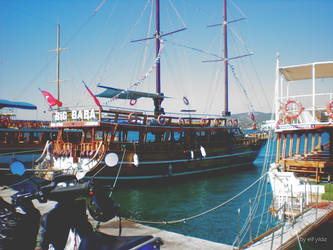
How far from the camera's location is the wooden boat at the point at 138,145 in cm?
1806

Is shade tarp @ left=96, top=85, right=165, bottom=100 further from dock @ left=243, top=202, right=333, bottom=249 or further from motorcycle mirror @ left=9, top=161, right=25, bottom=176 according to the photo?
motorcycle mirror @ left=9, top=161, right=25, bottom=176

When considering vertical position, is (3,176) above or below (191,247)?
below

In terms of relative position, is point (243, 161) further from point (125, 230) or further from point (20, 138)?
point (125, 230)

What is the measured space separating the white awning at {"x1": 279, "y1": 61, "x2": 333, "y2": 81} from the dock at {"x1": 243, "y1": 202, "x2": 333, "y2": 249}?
20.4ft

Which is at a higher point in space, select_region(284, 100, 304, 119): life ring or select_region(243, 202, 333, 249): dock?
select_region(284, 100, 304, 119): life ring

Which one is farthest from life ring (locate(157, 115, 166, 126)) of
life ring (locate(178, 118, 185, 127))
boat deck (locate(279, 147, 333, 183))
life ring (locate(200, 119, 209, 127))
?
boat deck (locate(279, 147, 333, 183))

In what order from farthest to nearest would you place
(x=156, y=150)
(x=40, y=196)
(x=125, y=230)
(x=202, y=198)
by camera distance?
(x=156, y=150) < (x=202, y=198) < (x=125, y=230) < (x=40, y=196)

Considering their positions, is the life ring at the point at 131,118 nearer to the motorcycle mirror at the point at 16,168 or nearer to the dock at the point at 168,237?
the dock at the point at 168,237

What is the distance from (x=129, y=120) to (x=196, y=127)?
714cm

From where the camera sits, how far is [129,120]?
19.5 meters

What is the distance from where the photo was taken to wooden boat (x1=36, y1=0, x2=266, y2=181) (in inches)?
711

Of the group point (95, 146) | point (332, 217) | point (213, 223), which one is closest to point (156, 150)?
point (95, 146)

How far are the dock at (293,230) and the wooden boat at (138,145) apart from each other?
11.0 meters

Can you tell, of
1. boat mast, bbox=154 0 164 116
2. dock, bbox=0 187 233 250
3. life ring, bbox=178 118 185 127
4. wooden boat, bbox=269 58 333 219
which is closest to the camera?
dock, bbox=0 187 233 250
